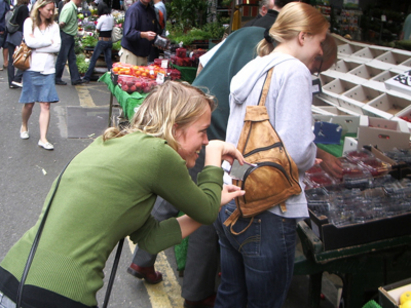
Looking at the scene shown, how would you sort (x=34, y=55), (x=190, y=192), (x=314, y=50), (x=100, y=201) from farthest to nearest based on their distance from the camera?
(x=34, y=55)
(x=314, y=50)
(x=190, y=192)
(x=100, y=201)

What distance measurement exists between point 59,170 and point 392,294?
14.1 ft

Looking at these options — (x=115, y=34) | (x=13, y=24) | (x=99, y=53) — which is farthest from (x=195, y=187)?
(x=115, y=34)

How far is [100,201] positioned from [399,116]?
3.30 meters

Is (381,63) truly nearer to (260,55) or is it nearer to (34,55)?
(260,55)

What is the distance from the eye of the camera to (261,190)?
176 centimetres

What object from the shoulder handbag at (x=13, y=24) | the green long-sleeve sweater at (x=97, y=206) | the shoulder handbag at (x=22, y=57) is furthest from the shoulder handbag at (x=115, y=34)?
the green long-sleeve sweater at (x=97, y=206)

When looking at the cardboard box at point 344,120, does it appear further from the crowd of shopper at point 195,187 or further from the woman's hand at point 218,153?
the woman's hand at point 218,153

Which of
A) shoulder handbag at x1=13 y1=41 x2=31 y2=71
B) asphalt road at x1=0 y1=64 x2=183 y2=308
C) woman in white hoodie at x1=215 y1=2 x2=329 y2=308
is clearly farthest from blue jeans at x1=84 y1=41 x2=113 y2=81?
woman in white hoodie at x1=215 y1=2 x2=329 y2=308

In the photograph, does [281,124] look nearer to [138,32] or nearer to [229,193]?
[229,193]

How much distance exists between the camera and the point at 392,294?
190cm

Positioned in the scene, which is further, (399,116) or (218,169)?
(399,116)

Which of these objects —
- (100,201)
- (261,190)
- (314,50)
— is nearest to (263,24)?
(314,50)

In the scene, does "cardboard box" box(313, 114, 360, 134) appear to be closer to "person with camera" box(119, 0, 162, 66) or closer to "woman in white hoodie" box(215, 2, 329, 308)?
"woman in white hoodie" box(215, 2, 329, 308)

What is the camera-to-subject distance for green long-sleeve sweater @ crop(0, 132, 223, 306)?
1.26m
